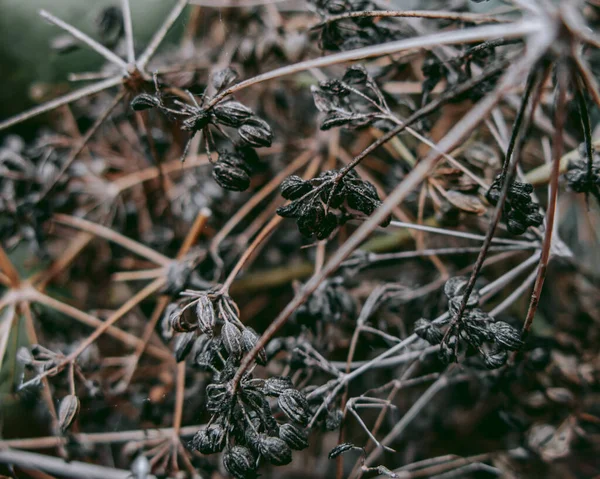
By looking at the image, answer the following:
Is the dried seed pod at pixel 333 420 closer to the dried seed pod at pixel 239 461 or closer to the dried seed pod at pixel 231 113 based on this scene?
the dried seed pod at pixel 239 461

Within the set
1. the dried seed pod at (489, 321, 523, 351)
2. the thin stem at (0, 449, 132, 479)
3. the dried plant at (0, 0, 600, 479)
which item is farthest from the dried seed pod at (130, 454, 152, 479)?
the dried seed pod at (489, 321, 523, 351)

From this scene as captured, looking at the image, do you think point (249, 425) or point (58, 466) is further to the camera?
point (58, 466)

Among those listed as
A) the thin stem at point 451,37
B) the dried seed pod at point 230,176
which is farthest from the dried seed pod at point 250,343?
the thin stem at point 451,37

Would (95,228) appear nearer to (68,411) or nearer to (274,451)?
(68,411)

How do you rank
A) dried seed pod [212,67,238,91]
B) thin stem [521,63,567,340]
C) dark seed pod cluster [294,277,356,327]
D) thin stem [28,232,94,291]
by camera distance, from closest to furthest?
thin stem [521,63,567,340], dried seed pod [212,67,238,91], dark seed pod cluster [294,277,356,327], thin stem [28,232,94,291]

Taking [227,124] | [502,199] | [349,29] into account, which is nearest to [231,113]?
[227,124]

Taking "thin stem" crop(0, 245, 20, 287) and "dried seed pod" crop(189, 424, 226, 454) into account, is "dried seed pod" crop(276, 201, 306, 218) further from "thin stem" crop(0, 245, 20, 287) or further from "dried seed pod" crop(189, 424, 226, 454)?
"thin stem" crop(0, 245, 20, 287)

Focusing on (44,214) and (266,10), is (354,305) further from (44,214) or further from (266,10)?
(266,10)
